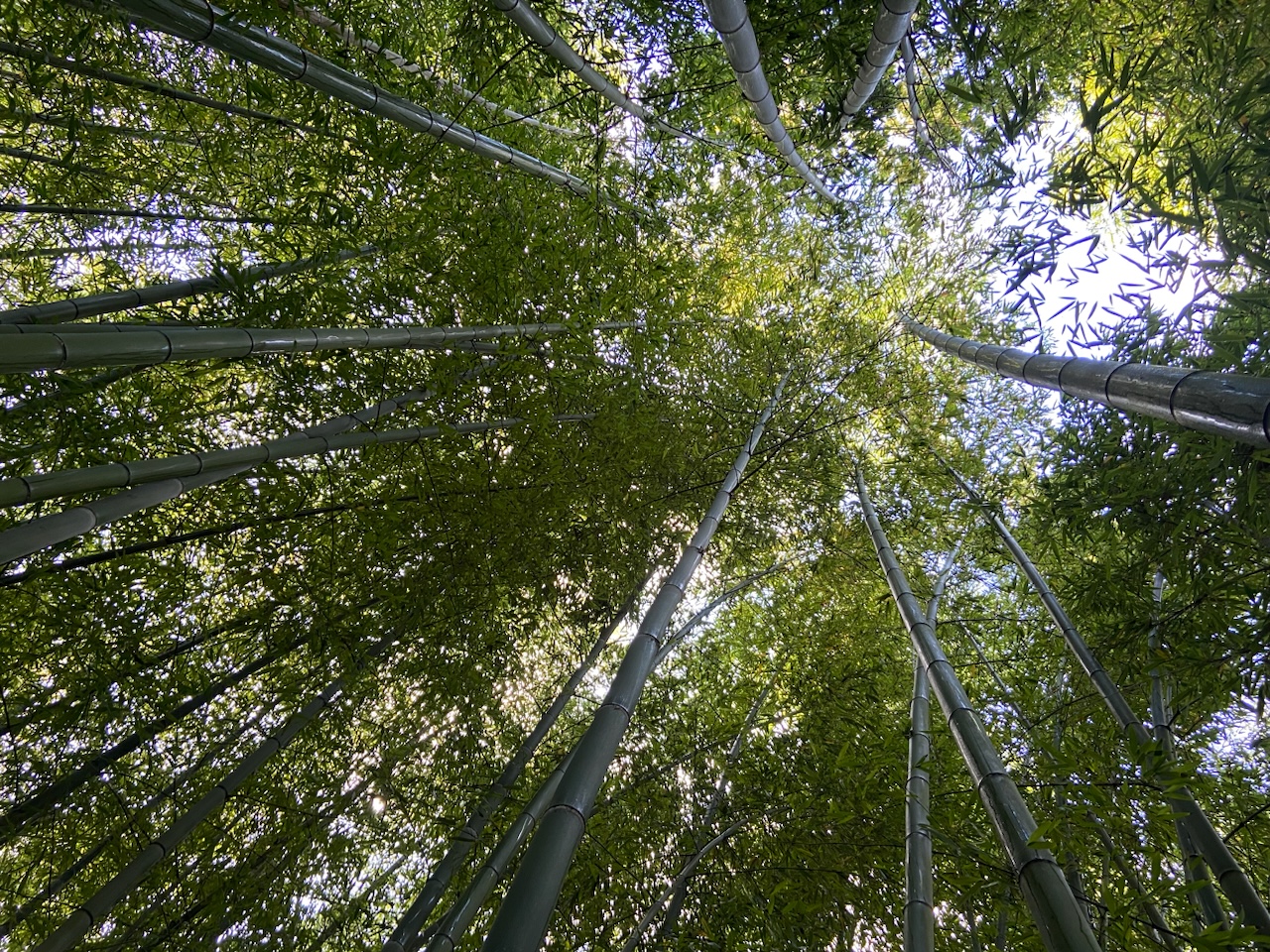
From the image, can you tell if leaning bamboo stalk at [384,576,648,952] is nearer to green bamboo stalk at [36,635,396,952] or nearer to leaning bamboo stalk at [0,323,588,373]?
green bamboo stalk at [36,635,396,952]

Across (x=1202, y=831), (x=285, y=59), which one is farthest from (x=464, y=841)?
(x=285, y=59)

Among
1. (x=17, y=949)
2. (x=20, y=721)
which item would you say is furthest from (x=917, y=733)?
(x=17, y=949)

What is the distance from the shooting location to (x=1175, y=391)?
146 centimetres

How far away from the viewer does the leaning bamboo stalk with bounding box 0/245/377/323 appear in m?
3.07

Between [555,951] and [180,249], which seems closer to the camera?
[555,951]

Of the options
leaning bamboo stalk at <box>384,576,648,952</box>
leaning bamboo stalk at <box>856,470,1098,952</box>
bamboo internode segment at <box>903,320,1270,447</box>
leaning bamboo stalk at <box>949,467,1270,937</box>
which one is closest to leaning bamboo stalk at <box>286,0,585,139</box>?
bamboo internode segment at <box>903,320,1270,447</box>

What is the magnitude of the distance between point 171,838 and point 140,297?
2570mm

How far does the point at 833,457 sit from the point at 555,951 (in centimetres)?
347

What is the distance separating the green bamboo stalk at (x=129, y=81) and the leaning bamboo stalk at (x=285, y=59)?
34 centimetres

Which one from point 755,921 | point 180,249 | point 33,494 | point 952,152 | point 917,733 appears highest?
point 952,152

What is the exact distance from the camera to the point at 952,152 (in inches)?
199

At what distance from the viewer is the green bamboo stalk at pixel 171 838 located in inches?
103

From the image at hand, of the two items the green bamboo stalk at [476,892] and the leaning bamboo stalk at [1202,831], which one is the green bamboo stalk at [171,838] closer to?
the green bamboo stalk at [476,892]

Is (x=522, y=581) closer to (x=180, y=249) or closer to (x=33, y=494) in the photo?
(x=33, y=494)
